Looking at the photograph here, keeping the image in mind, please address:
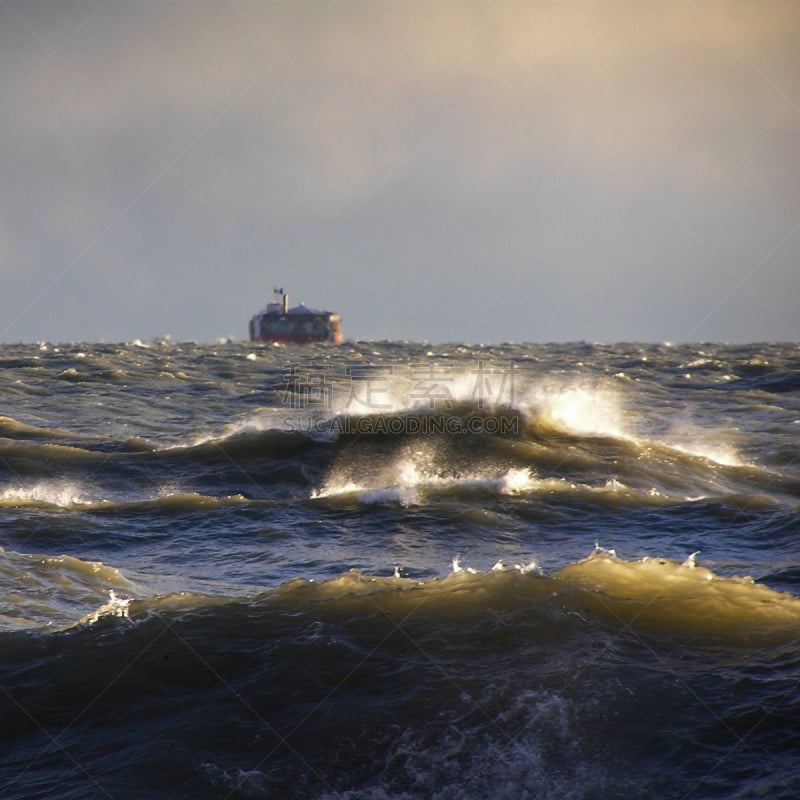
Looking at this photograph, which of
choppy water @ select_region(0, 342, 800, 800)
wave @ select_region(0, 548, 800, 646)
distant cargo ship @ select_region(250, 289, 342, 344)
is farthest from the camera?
distant cargo ship @ select_region(250, 289, 342, 344)

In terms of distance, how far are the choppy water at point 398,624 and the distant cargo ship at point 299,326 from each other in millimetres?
95891

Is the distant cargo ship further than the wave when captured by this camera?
Yes

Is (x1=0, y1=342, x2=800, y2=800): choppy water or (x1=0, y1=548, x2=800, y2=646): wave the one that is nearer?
Answer: (x1=0, y1=342, x2=800, y2=800): choppy water

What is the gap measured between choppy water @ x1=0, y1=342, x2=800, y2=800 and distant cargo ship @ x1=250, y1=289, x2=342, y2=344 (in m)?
95.9

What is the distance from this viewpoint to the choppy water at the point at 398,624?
547cm

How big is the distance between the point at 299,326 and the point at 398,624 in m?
106

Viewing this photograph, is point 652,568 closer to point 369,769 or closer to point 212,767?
point 369,769

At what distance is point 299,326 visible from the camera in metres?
112

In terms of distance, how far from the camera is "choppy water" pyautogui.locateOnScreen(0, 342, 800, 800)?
5469mm

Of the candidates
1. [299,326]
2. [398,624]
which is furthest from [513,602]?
[299,326]

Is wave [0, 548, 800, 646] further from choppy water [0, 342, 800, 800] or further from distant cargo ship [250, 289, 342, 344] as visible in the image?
distant cargo ship [250, 289, 342, 344]

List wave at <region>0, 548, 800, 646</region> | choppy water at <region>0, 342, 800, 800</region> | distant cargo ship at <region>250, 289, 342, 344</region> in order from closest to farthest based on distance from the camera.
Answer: choppy water at <region>0, 342, 800, 800</region> → wave at <region>0, 548, 800, 646</region> → distant cargo ship at <region>250, 289, 342, 344</region>

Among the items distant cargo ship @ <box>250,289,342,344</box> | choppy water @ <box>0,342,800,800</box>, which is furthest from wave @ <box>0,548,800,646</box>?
distant cargo ship @ <box>250,289,342,344</box>

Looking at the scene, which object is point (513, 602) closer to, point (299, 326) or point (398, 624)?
point (398, 624)
